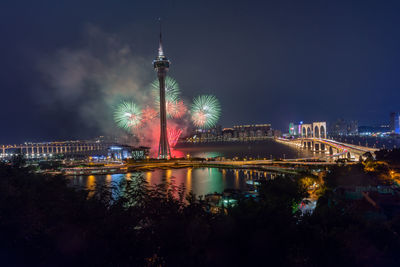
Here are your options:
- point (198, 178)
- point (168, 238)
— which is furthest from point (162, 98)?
point (168, 238)

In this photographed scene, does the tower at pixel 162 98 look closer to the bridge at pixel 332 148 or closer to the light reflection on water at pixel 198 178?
the light reflection on water at pixel 198 178

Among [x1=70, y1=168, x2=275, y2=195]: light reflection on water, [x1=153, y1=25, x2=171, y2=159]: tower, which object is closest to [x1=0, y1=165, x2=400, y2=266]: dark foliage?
[x1=70, y1=168, x2=275, y2=195]: light reflection on water

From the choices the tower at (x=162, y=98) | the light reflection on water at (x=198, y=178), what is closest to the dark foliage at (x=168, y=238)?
the light reflection on water at (x=198, y=178)

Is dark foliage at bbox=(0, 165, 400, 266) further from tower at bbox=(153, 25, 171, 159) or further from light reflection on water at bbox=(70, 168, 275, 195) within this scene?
tower at bbox=(153, 25, 171, 159)

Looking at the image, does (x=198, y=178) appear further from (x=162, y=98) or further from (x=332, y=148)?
(x=332, y=148)

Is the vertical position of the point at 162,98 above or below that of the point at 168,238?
above

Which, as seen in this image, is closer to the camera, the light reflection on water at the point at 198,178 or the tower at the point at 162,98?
the light reflection on water at the point at 198,178

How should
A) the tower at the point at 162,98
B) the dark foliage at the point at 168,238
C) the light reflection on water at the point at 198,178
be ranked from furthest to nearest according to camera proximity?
the tower at the point at 162,98, the light reflection on water at the point at 198,178, the dark foliage at the point at 168,238

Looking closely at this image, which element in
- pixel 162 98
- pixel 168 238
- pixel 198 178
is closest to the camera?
pixel 168 238

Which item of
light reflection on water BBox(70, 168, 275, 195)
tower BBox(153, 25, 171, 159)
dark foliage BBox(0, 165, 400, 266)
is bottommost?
light reflection on water BBox(70, 168, 275, 195)
